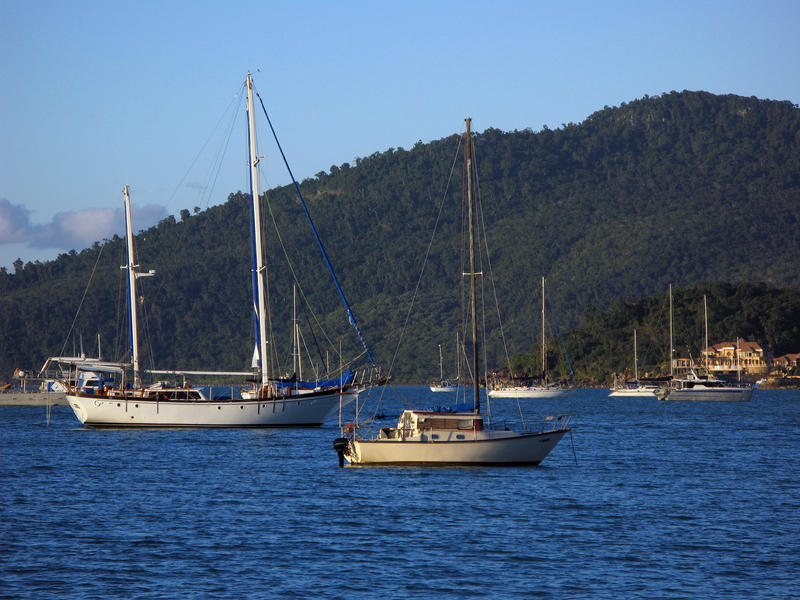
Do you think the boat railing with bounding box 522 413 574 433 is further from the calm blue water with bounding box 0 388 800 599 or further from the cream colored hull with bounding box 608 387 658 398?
the cream colored hull with bounding box 608 387 658 398

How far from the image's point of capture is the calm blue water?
23828 mm

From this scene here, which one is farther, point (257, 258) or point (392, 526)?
point (257, 258)

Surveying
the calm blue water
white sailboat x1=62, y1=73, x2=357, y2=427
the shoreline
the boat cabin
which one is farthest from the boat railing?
the shoreline

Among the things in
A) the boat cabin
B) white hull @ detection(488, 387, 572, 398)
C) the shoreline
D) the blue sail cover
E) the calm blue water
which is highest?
the blue sail cover

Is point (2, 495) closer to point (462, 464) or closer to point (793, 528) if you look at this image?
point (462, 464)

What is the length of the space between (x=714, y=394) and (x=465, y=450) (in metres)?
90.3

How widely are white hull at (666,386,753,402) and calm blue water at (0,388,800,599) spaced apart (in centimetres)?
7216

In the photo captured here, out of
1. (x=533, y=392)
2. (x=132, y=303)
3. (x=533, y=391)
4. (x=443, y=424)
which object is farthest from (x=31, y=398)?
(x=443, y=424)

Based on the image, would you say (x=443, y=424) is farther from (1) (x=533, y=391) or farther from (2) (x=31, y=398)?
(1) (x=533, y=391)

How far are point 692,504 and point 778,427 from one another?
43522 mm

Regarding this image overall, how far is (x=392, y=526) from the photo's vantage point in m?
30.7

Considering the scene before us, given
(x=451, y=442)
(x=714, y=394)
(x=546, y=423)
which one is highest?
(x=451, y=442)

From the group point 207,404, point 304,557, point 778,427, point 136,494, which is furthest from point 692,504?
point 778,427

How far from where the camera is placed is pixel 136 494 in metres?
37.9
